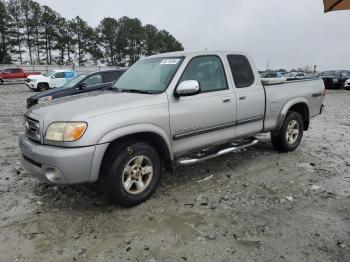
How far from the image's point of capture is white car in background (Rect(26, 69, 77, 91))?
80.0ft

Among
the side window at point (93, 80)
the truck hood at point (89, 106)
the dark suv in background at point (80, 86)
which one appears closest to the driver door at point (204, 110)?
the truck hood at point (89, 106)

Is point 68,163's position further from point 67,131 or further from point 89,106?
point 89,106

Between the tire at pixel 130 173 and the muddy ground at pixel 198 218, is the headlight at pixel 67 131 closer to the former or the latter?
the tire at pixel 130 173

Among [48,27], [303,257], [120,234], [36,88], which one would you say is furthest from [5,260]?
[48,27]

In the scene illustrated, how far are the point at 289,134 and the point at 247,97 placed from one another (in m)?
1.66

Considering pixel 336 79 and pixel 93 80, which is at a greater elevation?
pixel 93 80

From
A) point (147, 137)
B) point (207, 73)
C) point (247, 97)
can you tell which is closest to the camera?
point (147, 137)

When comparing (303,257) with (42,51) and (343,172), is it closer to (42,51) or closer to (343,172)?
(343,172)

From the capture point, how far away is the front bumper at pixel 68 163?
12.0 ft

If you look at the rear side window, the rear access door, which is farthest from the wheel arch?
the rear side window

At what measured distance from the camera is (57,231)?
3.69 metres

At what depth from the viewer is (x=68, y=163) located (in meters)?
3.64

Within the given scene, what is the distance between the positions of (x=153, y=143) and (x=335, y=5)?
249cm

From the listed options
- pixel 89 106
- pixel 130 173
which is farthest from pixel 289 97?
pixel 89 106
